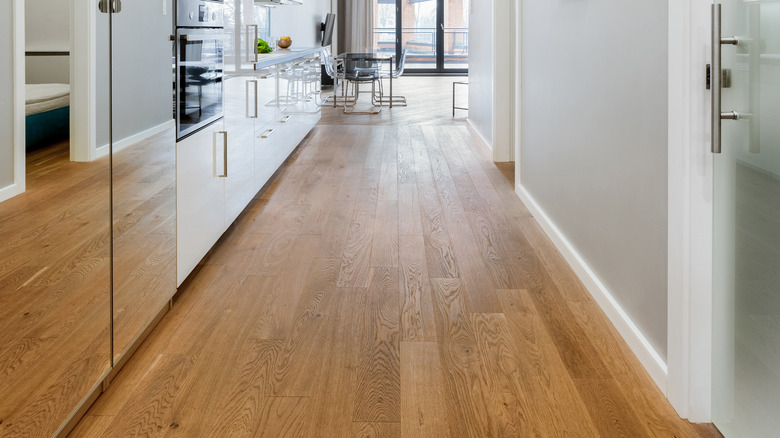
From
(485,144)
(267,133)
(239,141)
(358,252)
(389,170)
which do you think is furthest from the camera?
(485,144)

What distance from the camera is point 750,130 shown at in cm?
143

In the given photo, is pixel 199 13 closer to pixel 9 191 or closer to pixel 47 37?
pixel 47 37

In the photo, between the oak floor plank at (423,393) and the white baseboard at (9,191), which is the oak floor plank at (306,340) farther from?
the white baseboard at (9,191)

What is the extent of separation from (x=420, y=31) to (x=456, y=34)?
740 millimetres

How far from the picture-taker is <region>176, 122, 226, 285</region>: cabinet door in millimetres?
2490

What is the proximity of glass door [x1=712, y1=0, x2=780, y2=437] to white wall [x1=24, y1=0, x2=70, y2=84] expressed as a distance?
1.33 meters

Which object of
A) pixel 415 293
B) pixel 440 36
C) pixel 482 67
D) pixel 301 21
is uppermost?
pixel 440 36

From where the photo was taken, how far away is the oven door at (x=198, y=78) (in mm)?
2438

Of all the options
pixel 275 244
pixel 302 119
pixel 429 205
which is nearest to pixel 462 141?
pixel 302 119

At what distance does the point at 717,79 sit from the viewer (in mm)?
1510

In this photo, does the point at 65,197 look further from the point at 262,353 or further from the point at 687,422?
the point at 687,422

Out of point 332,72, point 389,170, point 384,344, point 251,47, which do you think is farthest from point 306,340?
point 332,72

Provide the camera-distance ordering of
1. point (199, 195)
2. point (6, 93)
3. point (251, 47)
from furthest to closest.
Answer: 1. point (251, 47)
2. point (199, 195)
3. point (6, 93)

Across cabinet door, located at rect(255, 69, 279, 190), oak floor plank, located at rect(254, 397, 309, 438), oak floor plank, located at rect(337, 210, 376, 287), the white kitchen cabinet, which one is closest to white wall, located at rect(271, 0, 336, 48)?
the white kitchen cabinet
